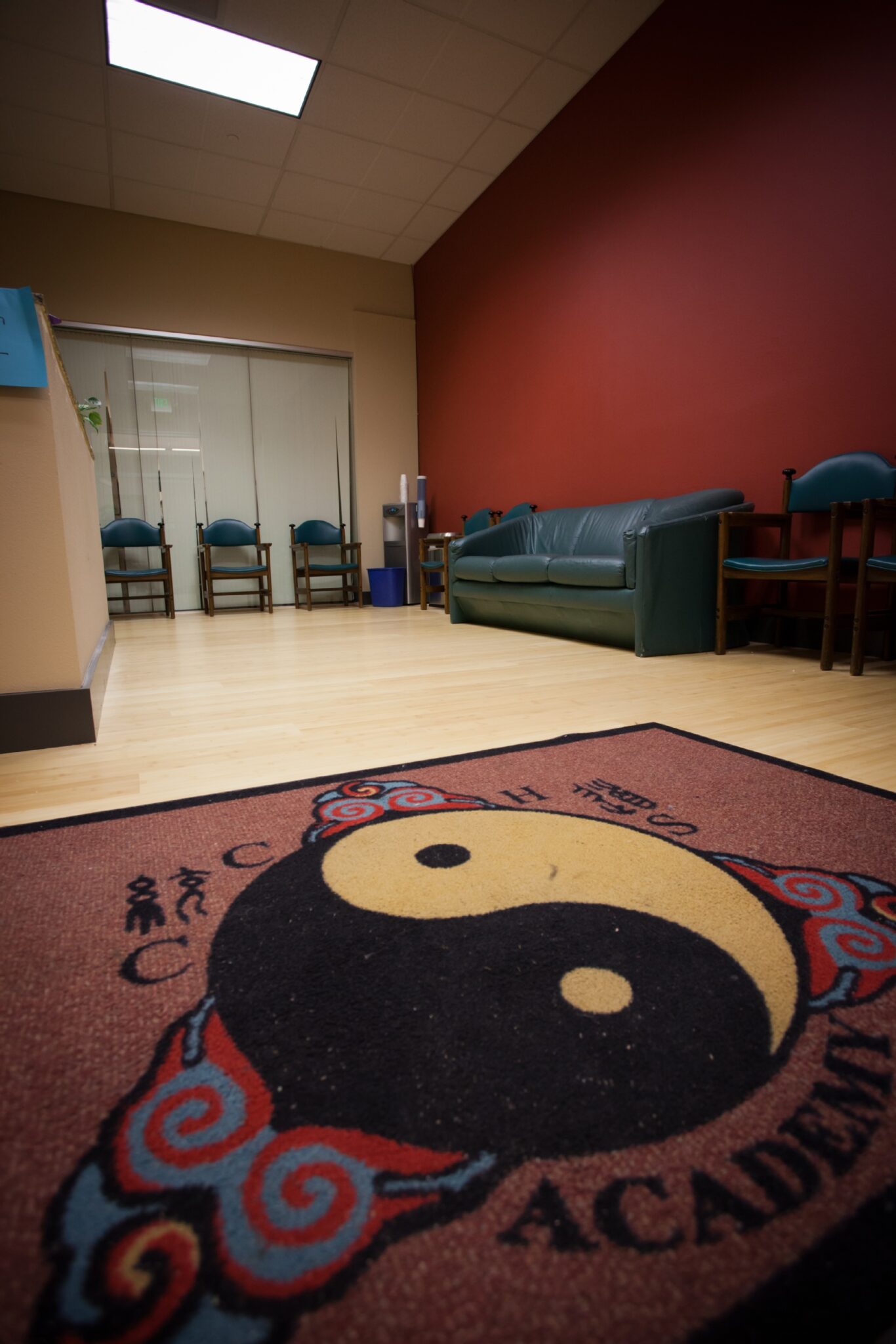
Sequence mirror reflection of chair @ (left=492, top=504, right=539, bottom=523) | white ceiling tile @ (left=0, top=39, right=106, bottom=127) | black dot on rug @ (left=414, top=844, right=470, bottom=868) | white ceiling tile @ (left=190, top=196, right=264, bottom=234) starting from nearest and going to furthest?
black dot on rug @ (left=414, top=844, right=470, bottom=868)
white ceiling tile @ (left=0, top=39, right=106, bottom=127)
mirror reflection of chair @ (left=492, top=504, right=539, bottom=523)
white ceiling tile @ (left=190, top=196, right=264, bottom=234)

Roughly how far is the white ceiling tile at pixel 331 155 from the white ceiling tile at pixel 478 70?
2.37ft

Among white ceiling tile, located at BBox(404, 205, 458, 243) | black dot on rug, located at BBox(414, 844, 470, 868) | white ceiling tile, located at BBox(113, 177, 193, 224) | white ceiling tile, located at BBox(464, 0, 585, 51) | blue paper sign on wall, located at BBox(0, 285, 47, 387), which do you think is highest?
white ceiling tile, located at BBox(464, 0, 585, 51)

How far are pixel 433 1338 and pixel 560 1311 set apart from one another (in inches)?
3.1

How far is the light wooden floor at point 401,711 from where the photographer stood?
1427 millimetres

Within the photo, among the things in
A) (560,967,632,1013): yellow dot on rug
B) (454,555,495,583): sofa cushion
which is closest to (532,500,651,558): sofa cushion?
(454,555,495,583): sofa cushion

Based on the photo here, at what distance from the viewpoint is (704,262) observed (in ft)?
11.1

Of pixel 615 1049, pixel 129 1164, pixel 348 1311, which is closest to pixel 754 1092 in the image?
pixel 615 1049

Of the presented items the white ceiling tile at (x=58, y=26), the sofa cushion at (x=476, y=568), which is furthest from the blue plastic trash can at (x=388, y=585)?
the white ceiling tile at (x=58, y=26)

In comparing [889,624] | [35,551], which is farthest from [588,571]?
[35,551]

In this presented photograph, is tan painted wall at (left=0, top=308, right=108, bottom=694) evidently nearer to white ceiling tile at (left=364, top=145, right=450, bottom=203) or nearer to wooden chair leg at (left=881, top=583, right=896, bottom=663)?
wooden chair leg at (left=881, top=583, right=896, bottom=663)

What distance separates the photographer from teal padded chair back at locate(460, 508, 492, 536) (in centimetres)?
546

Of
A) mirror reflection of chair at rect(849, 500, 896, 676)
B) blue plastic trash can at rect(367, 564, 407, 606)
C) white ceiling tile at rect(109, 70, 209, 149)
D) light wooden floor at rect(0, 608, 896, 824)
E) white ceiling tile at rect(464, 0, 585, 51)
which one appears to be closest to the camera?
light wooden floor at rect(0, 608, 896, 824)

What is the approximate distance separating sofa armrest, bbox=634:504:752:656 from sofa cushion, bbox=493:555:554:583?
698 mm

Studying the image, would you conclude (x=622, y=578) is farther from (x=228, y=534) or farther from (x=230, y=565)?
(x=230, y=565)
